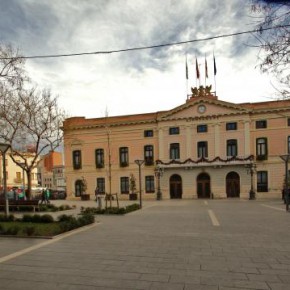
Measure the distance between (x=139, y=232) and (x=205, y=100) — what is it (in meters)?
29.9

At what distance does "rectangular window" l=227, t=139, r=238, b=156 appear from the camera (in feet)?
127

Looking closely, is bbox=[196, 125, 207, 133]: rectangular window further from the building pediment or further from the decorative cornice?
the decorative cornice

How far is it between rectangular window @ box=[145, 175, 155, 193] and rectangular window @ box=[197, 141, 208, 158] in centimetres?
649

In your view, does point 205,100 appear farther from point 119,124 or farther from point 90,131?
point 90,131

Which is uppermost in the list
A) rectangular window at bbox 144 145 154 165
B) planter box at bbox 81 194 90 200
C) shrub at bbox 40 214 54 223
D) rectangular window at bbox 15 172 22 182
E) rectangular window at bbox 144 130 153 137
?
rectangular window at bbox 144 130 153 137

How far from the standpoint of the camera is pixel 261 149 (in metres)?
38.0

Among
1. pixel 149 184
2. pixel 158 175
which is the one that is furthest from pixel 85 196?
pixel 158 175

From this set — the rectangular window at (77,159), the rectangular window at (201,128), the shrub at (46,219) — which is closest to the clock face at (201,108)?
the rectangular window at (201,128)

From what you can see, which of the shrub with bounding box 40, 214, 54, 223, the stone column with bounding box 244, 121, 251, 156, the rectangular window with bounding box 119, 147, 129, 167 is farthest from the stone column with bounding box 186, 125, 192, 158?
the shrub with bounding box 40, 214, 54, 223

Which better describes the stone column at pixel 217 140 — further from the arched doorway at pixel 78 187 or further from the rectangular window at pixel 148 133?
the arched doorway at pixel 78 187

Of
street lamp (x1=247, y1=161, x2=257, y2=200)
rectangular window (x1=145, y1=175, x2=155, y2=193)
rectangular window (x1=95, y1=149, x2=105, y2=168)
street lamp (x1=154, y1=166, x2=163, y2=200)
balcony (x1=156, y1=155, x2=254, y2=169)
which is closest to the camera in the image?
street lamp (x1=247, y1=161, x2=257, y2=200)

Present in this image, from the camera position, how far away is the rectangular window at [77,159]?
45.1 metres

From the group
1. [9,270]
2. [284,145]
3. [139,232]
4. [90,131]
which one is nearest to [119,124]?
[90,131]

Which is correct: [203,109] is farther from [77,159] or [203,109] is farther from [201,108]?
[77,159]
